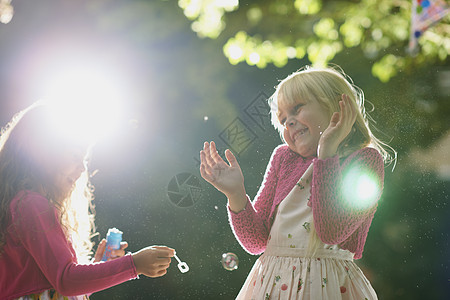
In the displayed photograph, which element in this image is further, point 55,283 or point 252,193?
point 252,193

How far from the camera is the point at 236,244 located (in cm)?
316

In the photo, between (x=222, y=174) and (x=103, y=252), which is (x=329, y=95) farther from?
(x=103, y=252)

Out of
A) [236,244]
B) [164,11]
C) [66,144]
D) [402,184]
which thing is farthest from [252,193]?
[66,144]

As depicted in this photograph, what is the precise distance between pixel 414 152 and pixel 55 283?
2.90 m

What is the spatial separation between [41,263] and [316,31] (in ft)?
9.03

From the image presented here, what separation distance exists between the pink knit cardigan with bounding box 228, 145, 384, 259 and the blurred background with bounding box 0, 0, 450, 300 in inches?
59.7

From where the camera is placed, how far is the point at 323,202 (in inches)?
46.2

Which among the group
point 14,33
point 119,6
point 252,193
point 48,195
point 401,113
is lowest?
point 401,113

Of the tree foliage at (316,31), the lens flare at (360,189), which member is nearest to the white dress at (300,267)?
the lens flare at (360,189)

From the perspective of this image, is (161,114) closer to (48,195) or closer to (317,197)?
(48,195)

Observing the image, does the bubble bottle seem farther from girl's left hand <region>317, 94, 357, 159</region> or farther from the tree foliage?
the tree foliage

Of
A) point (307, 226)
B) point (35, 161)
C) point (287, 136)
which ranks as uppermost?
point (35, 161)

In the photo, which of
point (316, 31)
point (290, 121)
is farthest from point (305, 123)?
point (316, 31)

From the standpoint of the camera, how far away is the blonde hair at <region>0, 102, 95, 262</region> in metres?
1.34
